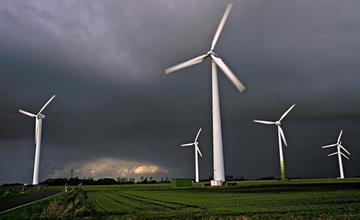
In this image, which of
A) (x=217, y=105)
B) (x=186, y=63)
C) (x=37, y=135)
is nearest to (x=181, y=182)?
(x=217, y=105)

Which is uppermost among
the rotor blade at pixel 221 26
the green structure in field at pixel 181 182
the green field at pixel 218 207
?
the rotor blade at pixel 221 26

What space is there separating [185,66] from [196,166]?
72.0 meters

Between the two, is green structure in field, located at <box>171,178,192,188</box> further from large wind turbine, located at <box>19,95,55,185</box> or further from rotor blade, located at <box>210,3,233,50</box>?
large wind turbine, located at <box>19,95,55,185</box>

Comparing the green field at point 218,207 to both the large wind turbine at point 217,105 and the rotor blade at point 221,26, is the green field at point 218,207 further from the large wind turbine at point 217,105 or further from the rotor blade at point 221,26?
the rotor blade at point 221,26

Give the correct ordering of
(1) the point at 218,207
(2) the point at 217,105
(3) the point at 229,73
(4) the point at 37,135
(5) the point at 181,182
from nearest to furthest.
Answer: (1) the point at 218,207 → (3) the point at 229,73 → (2) the point at 217,105 → (5) the point at 181,182 → (4) the point at 37,135

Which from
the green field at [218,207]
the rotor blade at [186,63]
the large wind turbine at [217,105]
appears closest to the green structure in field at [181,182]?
the large wind turbine at [217,105]

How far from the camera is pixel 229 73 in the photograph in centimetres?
6588

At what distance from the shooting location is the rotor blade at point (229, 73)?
198 feet

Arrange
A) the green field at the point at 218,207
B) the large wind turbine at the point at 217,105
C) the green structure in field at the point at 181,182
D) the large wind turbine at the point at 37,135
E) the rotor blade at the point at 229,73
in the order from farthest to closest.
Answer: the large wind turbine at the point at 37,135 → the green structure in field at the point at 181,182 → the large wind turbine at the point at 217,105 → the rotor blade at the point at 229,73 → the green field at the point at 218,207

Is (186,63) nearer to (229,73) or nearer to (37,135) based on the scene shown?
(229,73)

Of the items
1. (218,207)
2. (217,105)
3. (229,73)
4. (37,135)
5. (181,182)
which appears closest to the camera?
(218,207)

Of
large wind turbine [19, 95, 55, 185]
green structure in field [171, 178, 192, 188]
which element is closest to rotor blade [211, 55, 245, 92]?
green structure in field [171, 178, 192, 188]

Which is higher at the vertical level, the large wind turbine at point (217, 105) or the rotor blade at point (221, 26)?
the rotor blade at point (221, 26)

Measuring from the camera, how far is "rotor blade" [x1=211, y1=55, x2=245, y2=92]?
6027 cm
